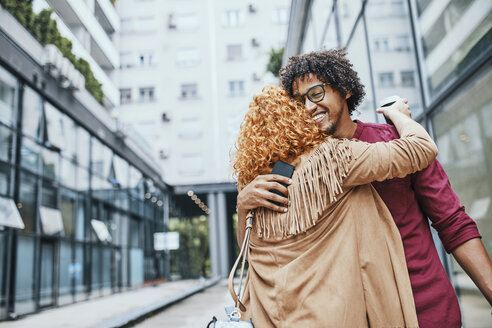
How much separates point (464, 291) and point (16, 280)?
10082 millimetres

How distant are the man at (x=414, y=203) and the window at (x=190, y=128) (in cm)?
2937

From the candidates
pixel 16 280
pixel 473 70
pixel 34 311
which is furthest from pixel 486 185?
pixel 34 311

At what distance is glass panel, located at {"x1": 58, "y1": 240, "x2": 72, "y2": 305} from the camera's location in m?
13.7

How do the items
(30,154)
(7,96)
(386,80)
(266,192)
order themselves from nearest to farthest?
1. (266,192)
2. (386,80)
3. (7,96)
4. (30,154)

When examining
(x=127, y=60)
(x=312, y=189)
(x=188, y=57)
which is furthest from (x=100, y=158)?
(x=312, y=189)

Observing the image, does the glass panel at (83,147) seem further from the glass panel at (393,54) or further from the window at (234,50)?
the window at (234,50)

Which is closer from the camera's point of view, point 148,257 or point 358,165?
point 358,165

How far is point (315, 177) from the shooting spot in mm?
1584

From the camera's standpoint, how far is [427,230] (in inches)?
67.4

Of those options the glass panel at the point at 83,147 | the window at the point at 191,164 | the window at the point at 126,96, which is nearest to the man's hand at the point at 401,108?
the glass panel at the point at 83,147

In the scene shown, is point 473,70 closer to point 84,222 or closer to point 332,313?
point 332,313

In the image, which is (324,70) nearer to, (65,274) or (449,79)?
(449,79)

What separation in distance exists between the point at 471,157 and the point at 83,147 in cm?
1422

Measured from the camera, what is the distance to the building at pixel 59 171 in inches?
428
